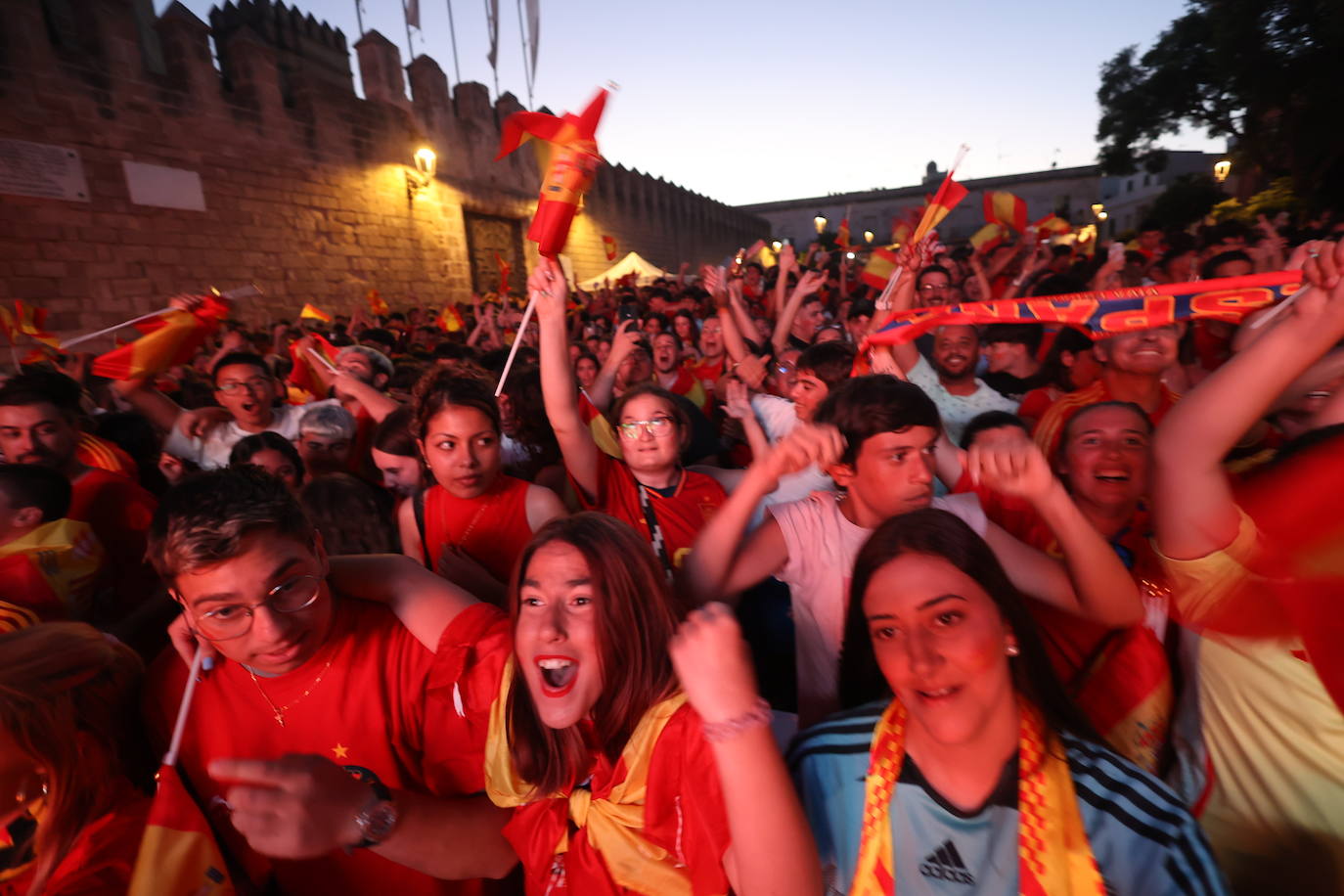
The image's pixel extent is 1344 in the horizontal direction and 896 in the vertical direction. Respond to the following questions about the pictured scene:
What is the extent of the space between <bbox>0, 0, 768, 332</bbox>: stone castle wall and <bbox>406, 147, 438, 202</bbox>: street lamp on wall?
0.15 meters

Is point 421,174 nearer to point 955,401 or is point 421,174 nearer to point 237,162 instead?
point 237,162

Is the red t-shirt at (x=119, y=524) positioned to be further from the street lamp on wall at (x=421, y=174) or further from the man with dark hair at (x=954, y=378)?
the street lamp on wall at (x=421, y=174)

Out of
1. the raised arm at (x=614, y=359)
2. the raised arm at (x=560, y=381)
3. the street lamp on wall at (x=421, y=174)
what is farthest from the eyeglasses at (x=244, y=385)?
the street lamp on wall at (x=421, y=174)

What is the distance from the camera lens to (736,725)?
39.6 inches

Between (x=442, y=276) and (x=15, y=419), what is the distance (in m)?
13.0

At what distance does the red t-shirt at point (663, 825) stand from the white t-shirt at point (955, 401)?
2387mm

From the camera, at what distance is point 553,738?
52.5 inches

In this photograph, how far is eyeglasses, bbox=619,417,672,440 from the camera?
2.47 metres

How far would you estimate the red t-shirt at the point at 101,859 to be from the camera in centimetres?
121

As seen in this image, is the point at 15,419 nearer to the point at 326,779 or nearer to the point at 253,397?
the point at 253,397

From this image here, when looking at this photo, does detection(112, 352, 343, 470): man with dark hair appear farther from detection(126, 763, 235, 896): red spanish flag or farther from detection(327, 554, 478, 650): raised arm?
detection(126, 763, 235, 896): red spanish flag

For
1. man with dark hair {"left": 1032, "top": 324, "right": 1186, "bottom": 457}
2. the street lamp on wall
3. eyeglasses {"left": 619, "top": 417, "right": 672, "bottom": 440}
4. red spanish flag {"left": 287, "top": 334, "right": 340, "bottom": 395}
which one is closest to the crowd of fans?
man with dark hair {"left": 1032, "top": 324, "right": 1186, "bottom": 457}

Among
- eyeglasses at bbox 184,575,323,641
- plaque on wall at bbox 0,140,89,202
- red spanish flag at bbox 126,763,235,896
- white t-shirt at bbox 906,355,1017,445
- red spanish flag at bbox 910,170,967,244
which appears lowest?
red spanish flag at bbox 126,763,235,896

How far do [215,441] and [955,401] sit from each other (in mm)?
3920
